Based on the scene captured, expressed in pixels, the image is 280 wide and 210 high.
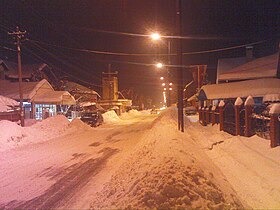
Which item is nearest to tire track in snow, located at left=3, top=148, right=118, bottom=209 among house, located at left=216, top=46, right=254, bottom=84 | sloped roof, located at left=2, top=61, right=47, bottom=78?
house, located at left=216, top=46, right=254, bottom=84

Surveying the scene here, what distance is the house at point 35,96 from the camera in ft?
111

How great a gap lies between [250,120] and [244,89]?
14.0 m

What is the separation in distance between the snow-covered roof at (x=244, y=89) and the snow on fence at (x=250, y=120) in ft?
22.4

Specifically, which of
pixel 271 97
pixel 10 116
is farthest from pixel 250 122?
pixel 10 116

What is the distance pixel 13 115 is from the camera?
81.7 feet

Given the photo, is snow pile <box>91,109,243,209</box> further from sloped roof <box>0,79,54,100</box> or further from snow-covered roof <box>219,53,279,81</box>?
sloped roof <box>0,79,54,100</box>

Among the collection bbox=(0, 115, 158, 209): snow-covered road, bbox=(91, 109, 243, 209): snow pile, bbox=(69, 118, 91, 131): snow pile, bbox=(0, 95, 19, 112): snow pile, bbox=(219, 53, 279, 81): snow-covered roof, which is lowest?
bbox=(0, 115, 158, 209): snow-covered road

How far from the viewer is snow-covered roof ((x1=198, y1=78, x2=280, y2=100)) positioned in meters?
23.0

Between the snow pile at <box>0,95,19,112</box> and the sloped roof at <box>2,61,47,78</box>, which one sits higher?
the sloped roof at <box>2,61,47,78</box>

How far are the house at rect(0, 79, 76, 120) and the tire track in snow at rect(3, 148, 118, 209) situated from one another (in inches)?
1022

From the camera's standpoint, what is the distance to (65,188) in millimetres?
7328

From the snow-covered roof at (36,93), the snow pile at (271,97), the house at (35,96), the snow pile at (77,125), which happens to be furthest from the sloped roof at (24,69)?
the snow pile at (271,97)

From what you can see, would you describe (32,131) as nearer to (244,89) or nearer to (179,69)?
(179,69)

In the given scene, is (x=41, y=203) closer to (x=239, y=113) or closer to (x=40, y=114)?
(x=239, y=113)
